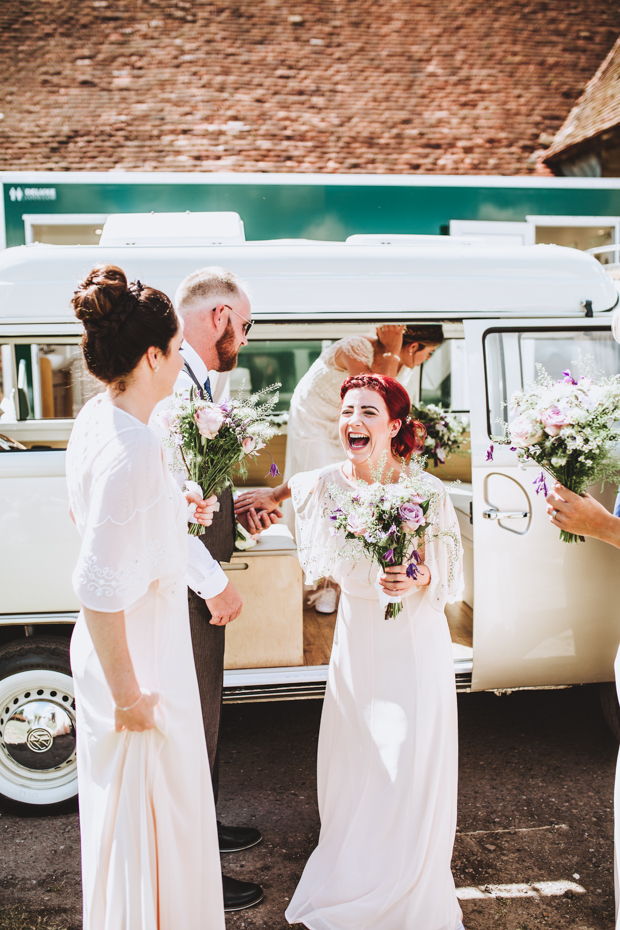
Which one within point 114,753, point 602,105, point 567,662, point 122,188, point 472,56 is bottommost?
point 567,662

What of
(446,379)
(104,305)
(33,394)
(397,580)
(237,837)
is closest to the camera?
(104,305)

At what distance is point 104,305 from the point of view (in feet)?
6.37

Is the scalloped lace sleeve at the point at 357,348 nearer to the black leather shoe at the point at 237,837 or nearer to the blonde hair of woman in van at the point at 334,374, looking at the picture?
the blonde hair of woman in van at the point at 334,374

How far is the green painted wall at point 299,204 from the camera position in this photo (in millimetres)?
7953

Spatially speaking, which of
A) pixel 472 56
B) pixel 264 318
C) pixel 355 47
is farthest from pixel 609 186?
pixel 264 318

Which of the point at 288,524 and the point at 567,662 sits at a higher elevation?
the point at 288,524

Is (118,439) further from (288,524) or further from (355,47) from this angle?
(355,47)

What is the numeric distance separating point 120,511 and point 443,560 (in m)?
1.40

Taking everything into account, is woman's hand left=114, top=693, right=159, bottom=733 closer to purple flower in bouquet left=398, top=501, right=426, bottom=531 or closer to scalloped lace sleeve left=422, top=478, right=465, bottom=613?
purple flower in bouquet left=398, top=501, right=426, bottom=531

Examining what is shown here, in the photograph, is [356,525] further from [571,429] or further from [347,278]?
[347,278]

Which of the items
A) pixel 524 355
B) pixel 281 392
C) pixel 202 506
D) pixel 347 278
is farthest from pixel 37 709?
pixel 281 392

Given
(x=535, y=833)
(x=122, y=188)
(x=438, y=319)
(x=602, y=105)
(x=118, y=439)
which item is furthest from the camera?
(x=602, y=105)

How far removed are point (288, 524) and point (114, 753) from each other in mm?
3278

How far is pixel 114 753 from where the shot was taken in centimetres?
192
